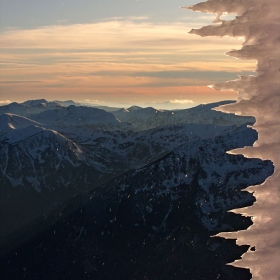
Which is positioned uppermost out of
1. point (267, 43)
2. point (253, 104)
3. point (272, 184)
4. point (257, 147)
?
point (267, 43)

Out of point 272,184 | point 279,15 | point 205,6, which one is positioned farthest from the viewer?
point 205,6

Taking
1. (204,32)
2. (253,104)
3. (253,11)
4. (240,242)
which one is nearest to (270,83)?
(253,104)

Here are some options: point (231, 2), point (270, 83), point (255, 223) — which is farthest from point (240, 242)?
point (231, 2)

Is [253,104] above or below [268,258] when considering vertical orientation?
above

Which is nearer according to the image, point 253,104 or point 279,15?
point 279,15

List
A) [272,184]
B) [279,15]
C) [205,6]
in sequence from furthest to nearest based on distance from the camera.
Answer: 1. [205,6]
2. [272,184]
3. [279,15]

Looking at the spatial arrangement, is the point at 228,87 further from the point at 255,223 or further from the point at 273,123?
the point at 255,223

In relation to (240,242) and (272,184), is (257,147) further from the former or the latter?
(240,242)
